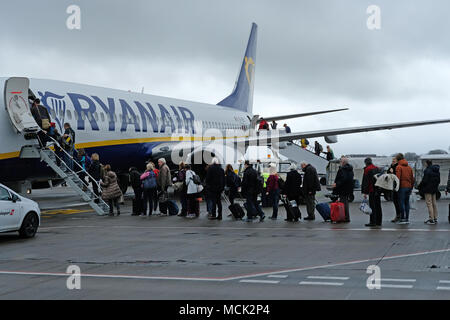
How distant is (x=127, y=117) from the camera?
24.3 m

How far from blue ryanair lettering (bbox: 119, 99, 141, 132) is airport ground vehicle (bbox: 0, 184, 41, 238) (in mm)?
10150

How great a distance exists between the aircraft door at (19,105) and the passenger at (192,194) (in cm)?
484

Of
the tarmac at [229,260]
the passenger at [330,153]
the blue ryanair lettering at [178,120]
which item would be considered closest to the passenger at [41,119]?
the tarmac at [229,260]

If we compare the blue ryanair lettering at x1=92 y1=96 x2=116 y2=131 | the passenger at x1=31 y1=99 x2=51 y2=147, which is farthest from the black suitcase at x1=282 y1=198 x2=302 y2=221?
the blue ryanair lettering at x1=92 y1=96 x2=116 y2=131

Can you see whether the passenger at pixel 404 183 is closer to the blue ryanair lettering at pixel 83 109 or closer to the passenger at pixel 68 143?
the passenger at pixel 68 143

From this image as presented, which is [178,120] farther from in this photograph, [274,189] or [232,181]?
[274,189]

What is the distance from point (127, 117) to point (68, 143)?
185 inches

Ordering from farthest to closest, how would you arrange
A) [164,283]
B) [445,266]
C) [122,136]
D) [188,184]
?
[122,136] < [188,184] < [445,266] < [164,283]

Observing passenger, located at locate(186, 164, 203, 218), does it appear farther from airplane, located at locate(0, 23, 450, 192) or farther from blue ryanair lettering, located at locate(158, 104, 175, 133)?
blue ryanair lettering, located at locate(158, 104, 175, 133)
